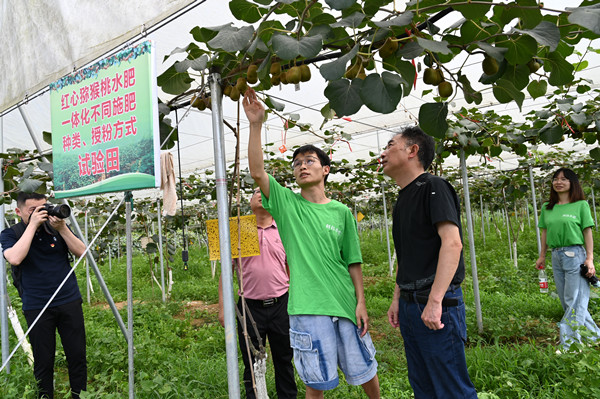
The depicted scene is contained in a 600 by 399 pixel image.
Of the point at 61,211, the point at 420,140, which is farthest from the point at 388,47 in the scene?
the point at 61,211

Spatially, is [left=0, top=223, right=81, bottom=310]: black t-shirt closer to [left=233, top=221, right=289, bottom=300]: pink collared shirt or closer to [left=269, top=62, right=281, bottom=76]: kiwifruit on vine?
[left=233, top=221, right=289, bottom=300]: pink collared shirt

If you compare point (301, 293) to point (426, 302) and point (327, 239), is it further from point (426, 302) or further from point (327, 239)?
point (426, 302)

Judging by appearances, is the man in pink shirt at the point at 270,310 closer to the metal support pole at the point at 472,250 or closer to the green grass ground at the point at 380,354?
the green grass ground at the point at 380,354

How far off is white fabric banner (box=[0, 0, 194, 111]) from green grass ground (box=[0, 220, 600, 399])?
5.47ft

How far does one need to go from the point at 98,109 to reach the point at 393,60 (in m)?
1.04

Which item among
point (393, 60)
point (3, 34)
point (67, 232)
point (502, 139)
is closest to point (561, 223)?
point (502, 139)

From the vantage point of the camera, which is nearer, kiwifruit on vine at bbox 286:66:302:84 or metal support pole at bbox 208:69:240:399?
kiwifruit on vine at bbox 286:66:302:84

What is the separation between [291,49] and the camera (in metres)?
0.92

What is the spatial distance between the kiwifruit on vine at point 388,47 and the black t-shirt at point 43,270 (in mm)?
2227

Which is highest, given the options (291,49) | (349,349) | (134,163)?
(291,49)

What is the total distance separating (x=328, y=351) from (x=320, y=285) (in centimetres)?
26

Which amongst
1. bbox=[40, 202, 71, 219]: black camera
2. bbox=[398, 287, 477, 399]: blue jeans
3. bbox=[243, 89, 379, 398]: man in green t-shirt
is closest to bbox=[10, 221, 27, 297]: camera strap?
bbox=[40, 202, 71, 219]: black camera

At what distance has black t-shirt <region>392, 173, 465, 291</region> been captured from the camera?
1.53 metres

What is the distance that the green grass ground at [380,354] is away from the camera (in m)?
2.40
